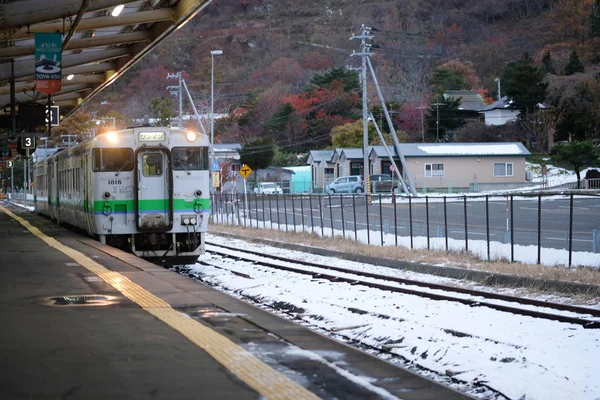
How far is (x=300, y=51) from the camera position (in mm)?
141750

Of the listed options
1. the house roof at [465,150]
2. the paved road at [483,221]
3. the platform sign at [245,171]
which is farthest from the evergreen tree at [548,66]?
the platform sign at [245,171]

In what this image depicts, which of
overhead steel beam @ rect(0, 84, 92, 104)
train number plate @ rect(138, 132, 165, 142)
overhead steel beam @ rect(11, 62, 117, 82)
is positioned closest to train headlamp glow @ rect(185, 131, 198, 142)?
train number plate @ rect(138, 132, 165, 142)

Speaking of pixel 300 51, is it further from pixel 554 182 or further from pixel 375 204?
pixel 375 204

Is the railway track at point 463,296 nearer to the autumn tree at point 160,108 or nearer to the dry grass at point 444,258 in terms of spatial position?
the dry grass at point 444,258

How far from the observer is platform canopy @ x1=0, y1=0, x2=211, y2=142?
806 inches

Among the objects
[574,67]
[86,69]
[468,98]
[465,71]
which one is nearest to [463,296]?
[86,69]

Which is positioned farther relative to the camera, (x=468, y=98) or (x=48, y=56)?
(x=468, y=98)

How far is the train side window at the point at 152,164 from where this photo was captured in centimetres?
1914

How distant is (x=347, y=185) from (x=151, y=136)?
45.6m

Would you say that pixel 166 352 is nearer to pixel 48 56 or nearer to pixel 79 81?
pixel 48 56

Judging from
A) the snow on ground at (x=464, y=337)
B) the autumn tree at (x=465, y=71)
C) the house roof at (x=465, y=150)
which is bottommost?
the snow on ground at (x=464, y=337)

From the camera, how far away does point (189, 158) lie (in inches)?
762

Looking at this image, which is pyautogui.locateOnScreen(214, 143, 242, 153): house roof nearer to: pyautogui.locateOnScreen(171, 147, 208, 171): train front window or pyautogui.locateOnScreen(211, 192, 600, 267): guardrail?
pyautogui.locateOnScreen(211, 192, 600, 267): guardrail

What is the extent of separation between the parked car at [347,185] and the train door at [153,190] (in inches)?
1765
